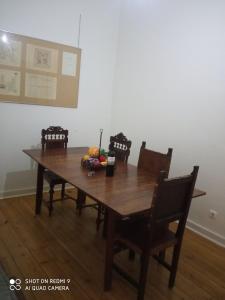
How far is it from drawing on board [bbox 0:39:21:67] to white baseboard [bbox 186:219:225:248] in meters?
2.83

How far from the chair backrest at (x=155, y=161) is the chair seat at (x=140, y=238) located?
0.61 meters

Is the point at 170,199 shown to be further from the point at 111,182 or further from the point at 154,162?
the point at 154,162

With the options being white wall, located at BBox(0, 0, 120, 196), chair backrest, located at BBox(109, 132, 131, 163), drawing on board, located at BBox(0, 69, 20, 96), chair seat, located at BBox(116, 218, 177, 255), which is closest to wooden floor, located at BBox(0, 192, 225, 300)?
chair seat, located at BBox(116, 218, 177, 255)

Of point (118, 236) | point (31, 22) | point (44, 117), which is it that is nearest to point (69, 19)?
point (31, 22)

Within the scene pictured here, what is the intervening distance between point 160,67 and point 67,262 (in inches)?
99.7

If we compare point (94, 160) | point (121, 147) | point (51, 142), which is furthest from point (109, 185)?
point (51, 142)

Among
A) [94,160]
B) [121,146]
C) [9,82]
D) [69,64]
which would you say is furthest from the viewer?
[69,64]

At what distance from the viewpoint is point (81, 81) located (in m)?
3.83

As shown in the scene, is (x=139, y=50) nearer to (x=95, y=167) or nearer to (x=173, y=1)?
(x=173, y=1)

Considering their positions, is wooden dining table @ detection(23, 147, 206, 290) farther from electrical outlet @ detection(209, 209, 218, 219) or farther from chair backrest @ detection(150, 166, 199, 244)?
electrical outlet @ detection(209, 209, 218, 219)

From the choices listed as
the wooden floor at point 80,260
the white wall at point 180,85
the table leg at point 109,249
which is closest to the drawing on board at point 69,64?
the white wall at point 180,85

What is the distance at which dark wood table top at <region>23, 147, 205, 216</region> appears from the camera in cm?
178

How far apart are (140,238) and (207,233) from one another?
54.6 inches

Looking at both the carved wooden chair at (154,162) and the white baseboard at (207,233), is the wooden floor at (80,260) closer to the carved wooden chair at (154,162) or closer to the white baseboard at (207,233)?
the white baseboard at (207,233)
